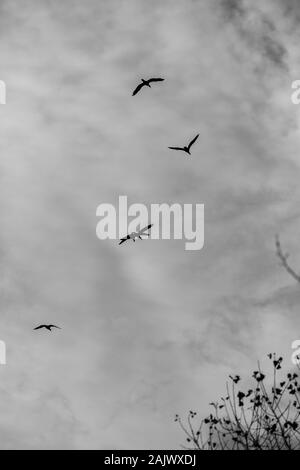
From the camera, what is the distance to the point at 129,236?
26.0 metres
